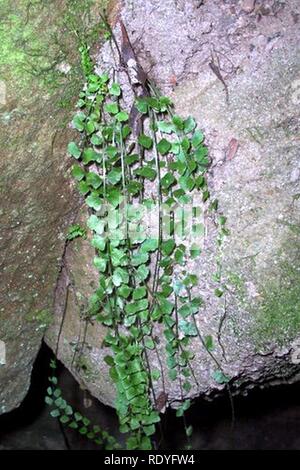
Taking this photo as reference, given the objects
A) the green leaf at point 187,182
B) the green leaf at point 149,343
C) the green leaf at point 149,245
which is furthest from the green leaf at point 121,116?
the green leaf at point 149,343

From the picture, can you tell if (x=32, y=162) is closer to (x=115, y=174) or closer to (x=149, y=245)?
(x=115, y=174)

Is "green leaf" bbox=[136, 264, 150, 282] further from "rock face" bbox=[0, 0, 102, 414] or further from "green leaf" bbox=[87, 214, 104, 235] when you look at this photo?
"rock face" bbox=[0, 0, 102, 414]

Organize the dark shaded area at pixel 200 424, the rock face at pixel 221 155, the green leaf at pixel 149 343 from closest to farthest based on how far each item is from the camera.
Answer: the rock face at pixel 221 155 → the green leaf at pixel 149 343 → the dark shaded area at pixel 200 424

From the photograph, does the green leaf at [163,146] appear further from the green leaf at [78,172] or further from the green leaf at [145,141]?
the green leaf at [78,172]

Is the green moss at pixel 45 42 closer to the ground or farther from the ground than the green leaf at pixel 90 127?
farther from the ground

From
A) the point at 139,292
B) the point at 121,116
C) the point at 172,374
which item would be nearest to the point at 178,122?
the point at 121,116

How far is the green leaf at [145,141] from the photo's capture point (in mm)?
1432

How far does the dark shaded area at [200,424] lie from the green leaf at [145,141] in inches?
65.3

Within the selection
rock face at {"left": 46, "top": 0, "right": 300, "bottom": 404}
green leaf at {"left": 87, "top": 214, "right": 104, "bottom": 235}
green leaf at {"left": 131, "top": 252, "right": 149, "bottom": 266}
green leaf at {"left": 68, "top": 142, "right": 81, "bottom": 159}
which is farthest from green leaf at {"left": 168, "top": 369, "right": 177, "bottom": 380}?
green leaf at {"left": 68, "top": 142, "right": 81, "bottom": 159}

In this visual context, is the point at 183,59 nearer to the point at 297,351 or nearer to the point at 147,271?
the point at 147,271

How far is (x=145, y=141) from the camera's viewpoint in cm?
144

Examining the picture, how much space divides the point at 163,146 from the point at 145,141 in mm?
56

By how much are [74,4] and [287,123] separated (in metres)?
0.69

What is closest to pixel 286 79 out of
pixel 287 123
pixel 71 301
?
pixel 287 123
